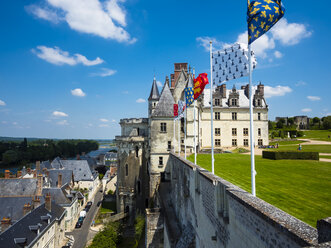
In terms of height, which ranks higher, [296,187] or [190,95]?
[190,95]

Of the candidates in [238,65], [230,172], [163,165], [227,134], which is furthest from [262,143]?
[238,65]

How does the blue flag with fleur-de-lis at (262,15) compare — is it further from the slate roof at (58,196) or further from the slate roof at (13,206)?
the slate roof at (58,196)

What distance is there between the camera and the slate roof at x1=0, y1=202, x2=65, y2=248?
2059cm

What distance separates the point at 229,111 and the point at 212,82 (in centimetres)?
3009

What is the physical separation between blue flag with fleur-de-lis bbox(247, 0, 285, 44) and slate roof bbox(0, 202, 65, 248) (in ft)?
84.8

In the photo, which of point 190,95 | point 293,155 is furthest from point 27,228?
point 293,155

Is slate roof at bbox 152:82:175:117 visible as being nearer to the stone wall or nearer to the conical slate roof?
the conical slate roof

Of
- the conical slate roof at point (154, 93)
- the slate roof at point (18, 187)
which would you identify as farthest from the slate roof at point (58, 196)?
the conical slate roof at point (154, 93)

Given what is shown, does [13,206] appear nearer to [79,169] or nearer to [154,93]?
[154,93]

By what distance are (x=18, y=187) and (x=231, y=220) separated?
1466 inches

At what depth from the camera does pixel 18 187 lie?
111 ft

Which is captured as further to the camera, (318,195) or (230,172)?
(230,172)

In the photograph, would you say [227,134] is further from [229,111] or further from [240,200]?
[240,200]

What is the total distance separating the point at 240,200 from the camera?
6758 mm
